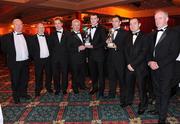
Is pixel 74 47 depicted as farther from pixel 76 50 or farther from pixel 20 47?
pixel 20 47

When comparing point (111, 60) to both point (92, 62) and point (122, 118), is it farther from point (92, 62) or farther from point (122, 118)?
point (122, 118)

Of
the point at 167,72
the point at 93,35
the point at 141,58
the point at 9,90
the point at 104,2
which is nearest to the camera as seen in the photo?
the point at 167,72

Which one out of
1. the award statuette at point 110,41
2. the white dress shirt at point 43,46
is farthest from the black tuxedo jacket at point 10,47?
the award statuette at point 110,41

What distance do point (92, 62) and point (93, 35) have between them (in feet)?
1.84

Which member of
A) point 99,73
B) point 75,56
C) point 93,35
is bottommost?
point 99,73

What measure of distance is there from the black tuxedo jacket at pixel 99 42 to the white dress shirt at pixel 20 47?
1.36 metres

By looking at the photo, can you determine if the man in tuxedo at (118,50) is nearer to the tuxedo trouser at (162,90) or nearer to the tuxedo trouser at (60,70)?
the tuxedo trouser at (162,90)

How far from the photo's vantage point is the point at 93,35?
467 cm

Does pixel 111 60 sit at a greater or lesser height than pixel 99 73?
greater

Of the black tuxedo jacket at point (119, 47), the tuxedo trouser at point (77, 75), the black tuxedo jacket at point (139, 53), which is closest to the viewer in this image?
the black tuxedo jacket at point (139, 53)

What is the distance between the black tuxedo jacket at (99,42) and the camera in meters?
4.60

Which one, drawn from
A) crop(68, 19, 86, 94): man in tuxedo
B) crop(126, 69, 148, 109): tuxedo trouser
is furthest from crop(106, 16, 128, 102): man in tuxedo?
crop(68, 19, 86, 94): man in tuxedo

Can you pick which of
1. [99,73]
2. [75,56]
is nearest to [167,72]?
[99,73]

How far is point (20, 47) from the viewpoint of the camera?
449 centimetres
